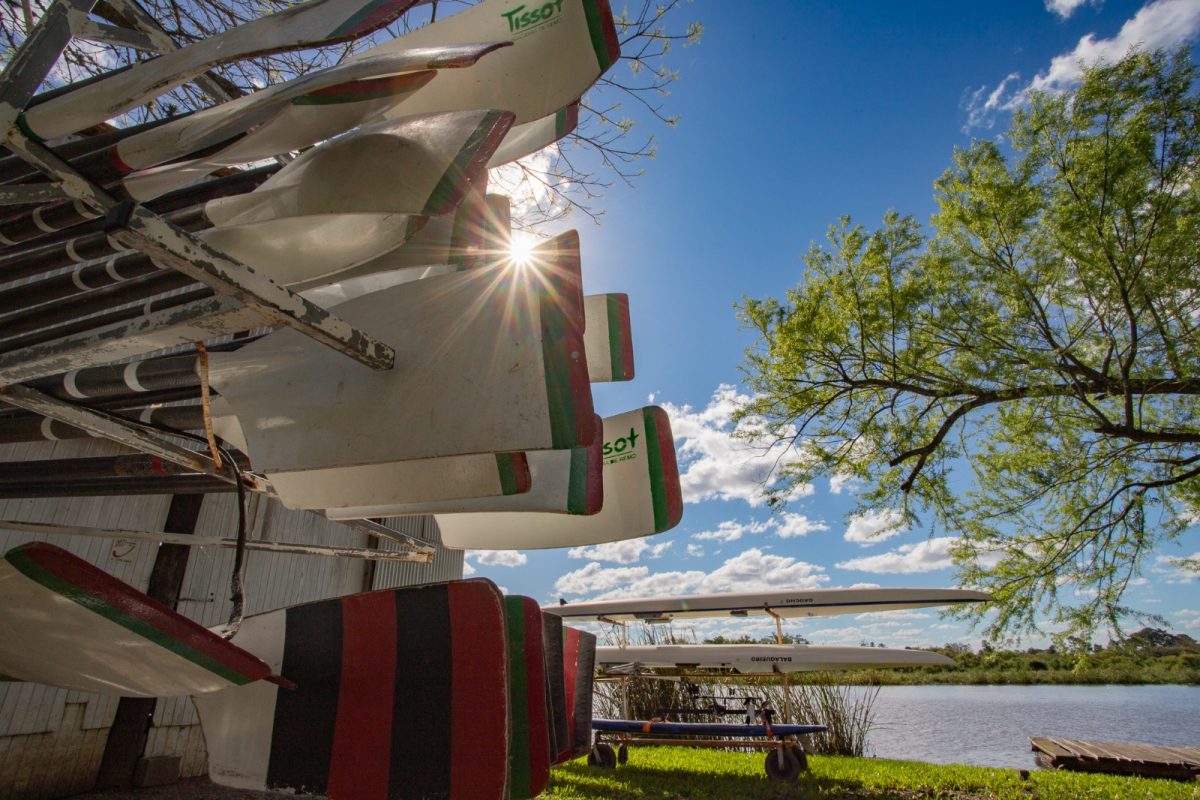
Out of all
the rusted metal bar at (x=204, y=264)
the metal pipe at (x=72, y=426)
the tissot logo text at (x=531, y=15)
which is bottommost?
the rusted metal bar at (x=204, y=264)

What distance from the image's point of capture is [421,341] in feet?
4.38

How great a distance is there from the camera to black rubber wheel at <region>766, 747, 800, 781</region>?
19.4 feet

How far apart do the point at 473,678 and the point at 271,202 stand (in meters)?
1.35

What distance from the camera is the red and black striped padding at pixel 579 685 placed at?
114 inches

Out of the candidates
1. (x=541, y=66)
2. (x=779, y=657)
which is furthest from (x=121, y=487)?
(x=779, y=657)

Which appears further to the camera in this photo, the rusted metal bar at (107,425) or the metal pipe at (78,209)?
the metal pipe at (78,209)

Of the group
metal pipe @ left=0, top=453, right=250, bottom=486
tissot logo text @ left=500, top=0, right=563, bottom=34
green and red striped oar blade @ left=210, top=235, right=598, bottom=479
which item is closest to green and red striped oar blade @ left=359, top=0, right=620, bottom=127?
tissot logo text @ left=500, top=0, right=563, bottom=34

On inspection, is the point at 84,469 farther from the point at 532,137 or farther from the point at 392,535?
the point at 532,137

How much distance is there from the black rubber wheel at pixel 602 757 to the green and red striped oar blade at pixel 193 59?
7616mm

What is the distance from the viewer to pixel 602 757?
22.6 ft

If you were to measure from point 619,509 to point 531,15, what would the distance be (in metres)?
2.05

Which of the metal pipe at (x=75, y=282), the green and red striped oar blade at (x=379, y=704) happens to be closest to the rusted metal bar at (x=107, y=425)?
the metal pipe at (x=75, y=282)

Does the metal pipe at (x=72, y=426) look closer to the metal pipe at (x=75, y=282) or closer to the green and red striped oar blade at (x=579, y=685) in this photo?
the metal pipe at (x=75, y=282)

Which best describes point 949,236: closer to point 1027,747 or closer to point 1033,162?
point 1033,162
